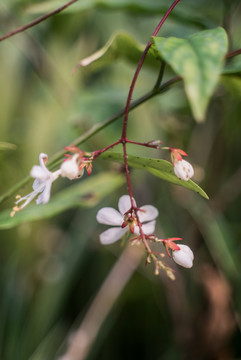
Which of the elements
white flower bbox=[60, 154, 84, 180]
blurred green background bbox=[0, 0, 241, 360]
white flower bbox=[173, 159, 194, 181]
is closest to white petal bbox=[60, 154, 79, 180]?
white flower bbox=[60, 154, 84, 180]

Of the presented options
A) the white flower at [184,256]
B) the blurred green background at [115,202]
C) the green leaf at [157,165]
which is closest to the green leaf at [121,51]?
the blurred green background at [115,202]

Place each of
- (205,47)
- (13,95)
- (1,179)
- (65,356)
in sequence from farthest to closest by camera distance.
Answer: (13,95) → (65,356) → (1,179) → (205,47)

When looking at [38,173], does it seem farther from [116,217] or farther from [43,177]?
[116,217]

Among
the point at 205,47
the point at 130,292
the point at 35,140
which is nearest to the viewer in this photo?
the point at 205,47

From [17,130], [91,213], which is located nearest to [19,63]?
[17,130]

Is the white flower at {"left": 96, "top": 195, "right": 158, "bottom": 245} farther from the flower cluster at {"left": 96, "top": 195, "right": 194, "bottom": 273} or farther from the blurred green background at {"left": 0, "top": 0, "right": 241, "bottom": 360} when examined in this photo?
the blurred green background at {"left": 0, "top": 0, "right": 241, "bottom": 360}

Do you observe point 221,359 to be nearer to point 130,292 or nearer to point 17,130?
point 130,292
